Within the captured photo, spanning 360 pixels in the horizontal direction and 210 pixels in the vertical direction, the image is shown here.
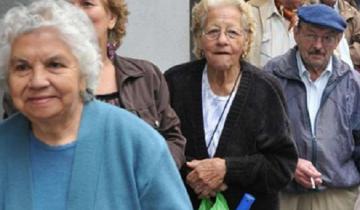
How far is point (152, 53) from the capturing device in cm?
580

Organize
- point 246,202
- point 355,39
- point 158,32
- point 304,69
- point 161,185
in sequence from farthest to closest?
1. point 355,39
2. point 158,32
3. point 304,69
4. point 246,202
5. point 161,185

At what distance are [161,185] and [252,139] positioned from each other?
1155 millimetres

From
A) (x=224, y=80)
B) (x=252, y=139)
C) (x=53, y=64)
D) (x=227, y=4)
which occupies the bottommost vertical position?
(x=252, y=139)

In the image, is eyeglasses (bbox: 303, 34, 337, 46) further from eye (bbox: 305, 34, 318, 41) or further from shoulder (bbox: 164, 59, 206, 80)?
shoulder (bbox: 164, 59, 206, 80)

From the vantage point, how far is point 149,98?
3348mm

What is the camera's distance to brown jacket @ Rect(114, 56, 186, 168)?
130 inches

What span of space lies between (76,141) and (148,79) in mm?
884

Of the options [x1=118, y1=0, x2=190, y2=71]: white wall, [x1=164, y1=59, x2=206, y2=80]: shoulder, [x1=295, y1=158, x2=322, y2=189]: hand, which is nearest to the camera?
[x1=164, y1=59, x2=206, y2=80]: shoulder

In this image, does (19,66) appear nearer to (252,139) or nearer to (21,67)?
(21,67)

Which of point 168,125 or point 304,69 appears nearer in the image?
point 168,125

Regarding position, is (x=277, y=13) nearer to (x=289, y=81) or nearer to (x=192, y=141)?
(x=289, y=81)

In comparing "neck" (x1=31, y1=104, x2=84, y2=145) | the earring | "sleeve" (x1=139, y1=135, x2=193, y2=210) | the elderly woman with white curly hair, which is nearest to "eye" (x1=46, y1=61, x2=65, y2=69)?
the elderly woman with white curly hair

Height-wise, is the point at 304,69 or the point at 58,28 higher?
the point at 58,28

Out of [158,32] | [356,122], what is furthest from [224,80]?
[158,32]
